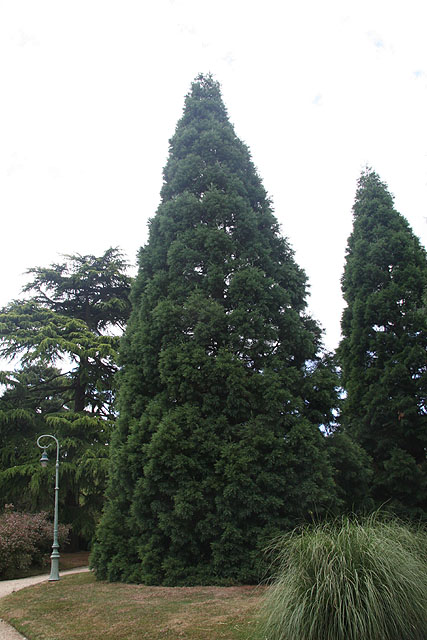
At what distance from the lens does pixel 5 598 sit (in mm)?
9078

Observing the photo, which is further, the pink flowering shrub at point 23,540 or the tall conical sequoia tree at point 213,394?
the pink flowering shrub at point 23,540

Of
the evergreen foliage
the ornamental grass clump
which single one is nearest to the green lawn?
the ornamental grass clump

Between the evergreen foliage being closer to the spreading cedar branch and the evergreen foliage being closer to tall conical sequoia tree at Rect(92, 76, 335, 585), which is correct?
the spreading cedar branch

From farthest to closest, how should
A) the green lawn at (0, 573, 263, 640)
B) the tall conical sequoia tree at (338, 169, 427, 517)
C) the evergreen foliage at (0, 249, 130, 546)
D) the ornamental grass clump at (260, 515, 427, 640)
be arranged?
the evergreen foliage at (0, 249, 130, 546), the tall conical sequoia tree at (338, 169, 427, 517), the green lawn at (0, 573, 263, 640), the ornamental grass clump at (260, 515, 427, 640)

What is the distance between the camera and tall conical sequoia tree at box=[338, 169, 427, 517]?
12047 millimetres

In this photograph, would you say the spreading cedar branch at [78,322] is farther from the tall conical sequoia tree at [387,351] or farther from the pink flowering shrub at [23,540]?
the tall conical sequoia tree at [387,351]

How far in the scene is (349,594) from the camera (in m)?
3.81

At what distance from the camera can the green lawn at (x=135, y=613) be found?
17.6 ft

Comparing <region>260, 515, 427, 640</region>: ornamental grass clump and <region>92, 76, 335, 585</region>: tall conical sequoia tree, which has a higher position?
<region>92, 76, 335, 585</region>: tall conical sequoia tree

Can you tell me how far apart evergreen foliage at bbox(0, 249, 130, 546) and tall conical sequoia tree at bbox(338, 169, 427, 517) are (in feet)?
29.8

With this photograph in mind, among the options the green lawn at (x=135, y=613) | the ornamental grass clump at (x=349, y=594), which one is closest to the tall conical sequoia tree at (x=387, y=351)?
the green lawn at (x=135, y=613)

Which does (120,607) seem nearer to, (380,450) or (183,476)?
(183,476)

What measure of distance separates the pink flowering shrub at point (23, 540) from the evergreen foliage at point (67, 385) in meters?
1.24

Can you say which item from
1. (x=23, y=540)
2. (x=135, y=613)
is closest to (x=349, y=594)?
(x=135, y=613)
